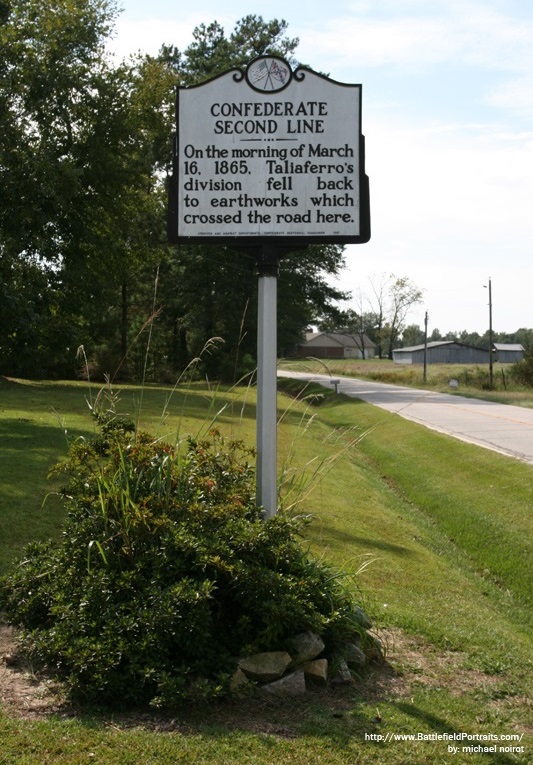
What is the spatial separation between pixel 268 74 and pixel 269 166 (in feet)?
2.18

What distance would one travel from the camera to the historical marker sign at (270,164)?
6.15 m

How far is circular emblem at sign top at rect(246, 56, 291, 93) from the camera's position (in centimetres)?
620

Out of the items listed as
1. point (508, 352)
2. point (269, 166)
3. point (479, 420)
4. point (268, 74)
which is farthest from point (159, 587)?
point (508, 352)

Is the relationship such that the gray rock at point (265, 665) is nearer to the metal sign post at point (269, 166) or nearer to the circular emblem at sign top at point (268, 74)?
the metal sign post at point (269, 166)

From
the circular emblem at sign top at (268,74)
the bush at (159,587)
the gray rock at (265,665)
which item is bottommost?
the gray rock at (265,665)

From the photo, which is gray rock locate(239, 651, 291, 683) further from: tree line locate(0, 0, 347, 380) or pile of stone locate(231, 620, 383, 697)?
tree line locate(0, 0, 347, 380)

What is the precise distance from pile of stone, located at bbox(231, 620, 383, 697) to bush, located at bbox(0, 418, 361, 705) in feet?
0.21

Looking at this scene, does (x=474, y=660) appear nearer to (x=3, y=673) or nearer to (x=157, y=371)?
Answer: (x=3, y=673)

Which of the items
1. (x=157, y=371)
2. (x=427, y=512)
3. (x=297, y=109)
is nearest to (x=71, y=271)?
(x=157, y=371)

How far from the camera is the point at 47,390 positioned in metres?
28.4

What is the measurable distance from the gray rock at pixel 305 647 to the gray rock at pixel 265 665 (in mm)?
77

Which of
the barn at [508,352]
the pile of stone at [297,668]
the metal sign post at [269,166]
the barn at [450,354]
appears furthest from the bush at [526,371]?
the barn at [508,352]

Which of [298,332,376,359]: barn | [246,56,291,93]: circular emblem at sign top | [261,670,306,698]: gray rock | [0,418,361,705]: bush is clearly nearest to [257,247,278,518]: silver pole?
[0,418,361,705]: bush

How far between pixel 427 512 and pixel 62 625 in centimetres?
1029
